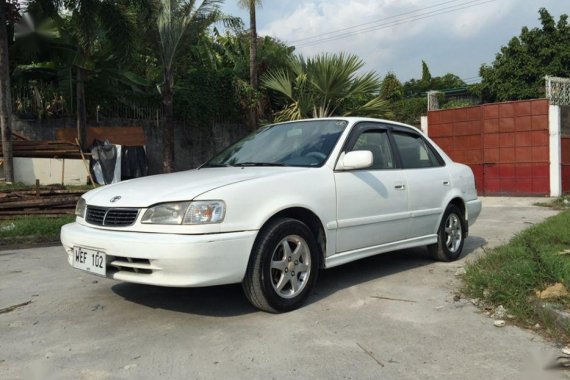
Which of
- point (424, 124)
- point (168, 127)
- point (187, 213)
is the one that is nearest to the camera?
point (187, 213)

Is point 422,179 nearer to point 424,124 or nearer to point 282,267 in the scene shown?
point 282,267

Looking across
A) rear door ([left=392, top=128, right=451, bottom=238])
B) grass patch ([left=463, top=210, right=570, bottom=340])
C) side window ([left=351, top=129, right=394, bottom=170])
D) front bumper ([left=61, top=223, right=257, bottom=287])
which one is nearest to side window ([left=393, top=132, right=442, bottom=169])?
rear door ([left=392, top=128, right=451, bottom=238])

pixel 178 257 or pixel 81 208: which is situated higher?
pixel 81 208

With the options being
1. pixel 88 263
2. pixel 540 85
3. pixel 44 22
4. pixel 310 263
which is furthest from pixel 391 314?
pixel 540 85

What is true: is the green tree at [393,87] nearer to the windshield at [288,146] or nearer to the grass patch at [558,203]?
the grass patch at [558,203]

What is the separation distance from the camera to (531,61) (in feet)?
93.4

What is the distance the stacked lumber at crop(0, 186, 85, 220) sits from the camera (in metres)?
9.24

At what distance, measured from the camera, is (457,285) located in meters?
5.09

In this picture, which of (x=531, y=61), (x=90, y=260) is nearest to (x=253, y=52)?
(x=90, y=260)

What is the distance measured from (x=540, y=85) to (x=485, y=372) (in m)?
28.0

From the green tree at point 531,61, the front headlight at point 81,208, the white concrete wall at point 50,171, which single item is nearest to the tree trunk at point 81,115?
the white concrete wall at point 50,171

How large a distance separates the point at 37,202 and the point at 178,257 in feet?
22.5

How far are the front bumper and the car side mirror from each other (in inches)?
46.0

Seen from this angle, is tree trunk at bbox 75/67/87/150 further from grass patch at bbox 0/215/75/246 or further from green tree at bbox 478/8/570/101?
green tree at bbox 478/8/570/101
